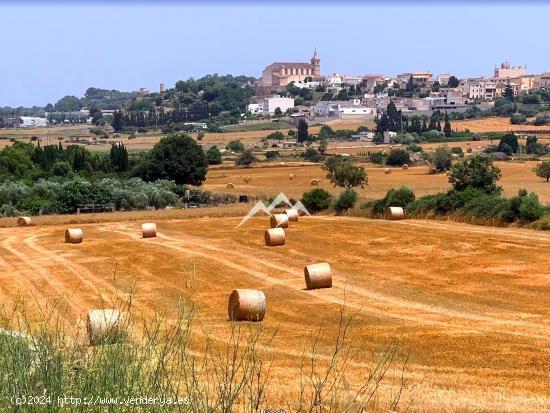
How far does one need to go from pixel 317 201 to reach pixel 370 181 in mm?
23561

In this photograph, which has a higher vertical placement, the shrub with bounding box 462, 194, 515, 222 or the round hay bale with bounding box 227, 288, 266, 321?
the round hay bale with bounding box 227, 288, 266, 321

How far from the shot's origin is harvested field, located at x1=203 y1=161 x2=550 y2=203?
63.0 meters

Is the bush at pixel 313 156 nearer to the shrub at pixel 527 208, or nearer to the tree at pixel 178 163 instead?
the tree at pixel 178 163

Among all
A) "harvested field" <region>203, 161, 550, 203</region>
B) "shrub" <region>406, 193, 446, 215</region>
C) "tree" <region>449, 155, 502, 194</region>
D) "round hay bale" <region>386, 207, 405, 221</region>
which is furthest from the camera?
"harvested field" <region>203, 161, 550, 203</region>

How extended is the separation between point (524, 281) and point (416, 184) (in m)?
46.6

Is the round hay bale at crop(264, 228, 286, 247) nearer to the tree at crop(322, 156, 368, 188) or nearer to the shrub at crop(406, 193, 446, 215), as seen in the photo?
the shrub at crop(406, 193, 446, 215)

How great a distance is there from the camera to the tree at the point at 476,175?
148ft

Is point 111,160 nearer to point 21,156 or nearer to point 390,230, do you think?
point 21,156

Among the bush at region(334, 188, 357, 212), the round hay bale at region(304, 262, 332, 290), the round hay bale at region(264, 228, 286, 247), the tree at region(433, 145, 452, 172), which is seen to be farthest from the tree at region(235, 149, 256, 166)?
the round hay bale at region(304, 262, 332, 290)

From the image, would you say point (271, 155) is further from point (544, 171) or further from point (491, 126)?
point (491, 126)

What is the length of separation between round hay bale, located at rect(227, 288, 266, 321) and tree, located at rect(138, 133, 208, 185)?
181 feet

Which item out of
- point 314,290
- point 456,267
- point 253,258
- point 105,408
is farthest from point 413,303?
point 105,408

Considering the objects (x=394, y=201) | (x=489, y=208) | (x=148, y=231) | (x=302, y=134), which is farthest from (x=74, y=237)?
(x=302, y=134)

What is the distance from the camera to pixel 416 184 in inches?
2758
